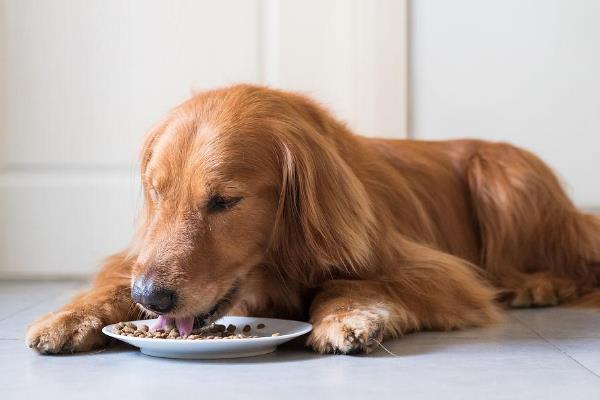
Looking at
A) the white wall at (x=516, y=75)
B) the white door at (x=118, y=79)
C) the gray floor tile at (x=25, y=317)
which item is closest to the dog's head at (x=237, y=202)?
the gray floor tile at (x=25, y=317)

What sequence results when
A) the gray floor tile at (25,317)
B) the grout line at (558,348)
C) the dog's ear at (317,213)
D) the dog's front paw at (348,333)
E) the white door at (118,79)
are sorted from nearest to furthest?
the grout line at (558,348) → the dog's front paw at (348,333) → the dog's ear at (317,213) → the gray floor tile at (25,317) → the white door at (118,79)

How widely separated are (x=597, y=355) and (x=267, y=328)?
70cm

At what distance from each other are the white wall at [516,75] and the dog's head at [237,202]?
1.29 meters

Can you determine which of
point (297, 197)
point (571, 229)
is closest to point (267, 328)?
point (297, 197)

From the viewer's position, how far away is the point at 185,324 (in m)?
1.87

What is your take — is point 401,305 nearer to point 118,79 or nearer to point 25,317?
point 25,317

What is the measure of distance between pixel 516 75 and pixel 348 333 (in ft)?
6.28

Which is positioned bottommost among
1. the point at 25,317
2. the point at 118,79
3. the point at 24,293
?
the point at 24,293

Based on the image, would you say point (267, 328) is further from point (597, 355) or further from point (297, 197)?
point (597, 355)

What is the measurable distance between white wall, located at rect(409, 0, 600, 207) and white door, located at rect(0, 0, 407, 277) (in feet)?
0.41

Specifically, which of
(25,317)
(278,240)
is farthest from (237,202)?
(25,317)

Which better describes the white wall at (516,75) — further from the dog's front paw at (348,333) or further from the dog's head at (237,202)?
the dog's front paw at (348,333)

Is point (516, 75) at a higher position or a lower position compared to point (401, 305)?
higher

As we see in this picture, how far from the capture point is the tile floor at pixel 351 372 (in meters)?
1.55
